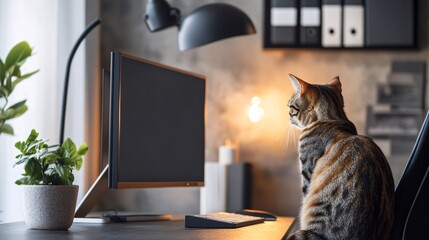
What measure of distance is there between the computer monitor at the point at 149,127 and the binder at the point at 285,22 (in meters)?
1.04

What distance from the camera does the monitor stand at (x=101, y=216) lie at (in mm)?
2053

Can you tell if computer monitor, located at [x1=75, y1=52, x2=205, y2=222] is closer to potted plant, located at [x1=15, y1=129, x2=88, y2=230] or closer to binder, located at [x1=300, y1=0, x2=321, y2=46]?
potted plant, located at [x1=15, y1=129, x2=88, y2=230]

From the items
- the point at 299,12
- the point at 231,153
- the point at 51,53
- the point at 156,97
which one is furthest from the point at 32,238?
the point at 299,12

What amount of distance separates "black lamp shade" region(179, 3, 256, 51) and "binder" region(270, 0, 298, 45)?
661mm

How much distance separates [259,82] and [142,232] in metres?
1.74

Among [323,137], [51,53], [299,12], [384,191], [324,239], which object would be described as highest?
[299,12]

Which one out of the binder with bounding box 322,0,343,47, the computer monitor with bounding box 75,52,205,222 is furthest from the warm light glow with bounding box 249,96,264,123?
the computer monitor with bounding box 75,52,205,222

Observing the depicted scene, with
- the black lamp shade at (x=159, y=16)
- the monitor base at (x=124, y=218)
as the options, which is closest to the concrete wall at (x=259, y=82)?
the black lamp shade at (x=159, y=16)

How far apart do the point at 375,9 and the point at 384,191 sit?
5.98 feet

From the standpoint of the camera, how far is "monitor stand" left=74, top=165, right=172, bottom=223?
6.73ft

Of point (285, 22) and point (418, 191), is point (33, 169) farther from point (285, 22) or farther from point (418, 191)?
point (285, 22)

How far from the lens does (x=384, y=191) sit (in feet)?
5.45

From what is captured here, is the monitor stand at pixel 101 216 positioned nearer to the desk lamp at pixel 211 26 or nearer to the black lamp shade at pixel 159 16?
the desk lamp at pixel 211 26

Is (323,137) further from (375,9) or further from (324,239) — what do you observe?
(375,9)
